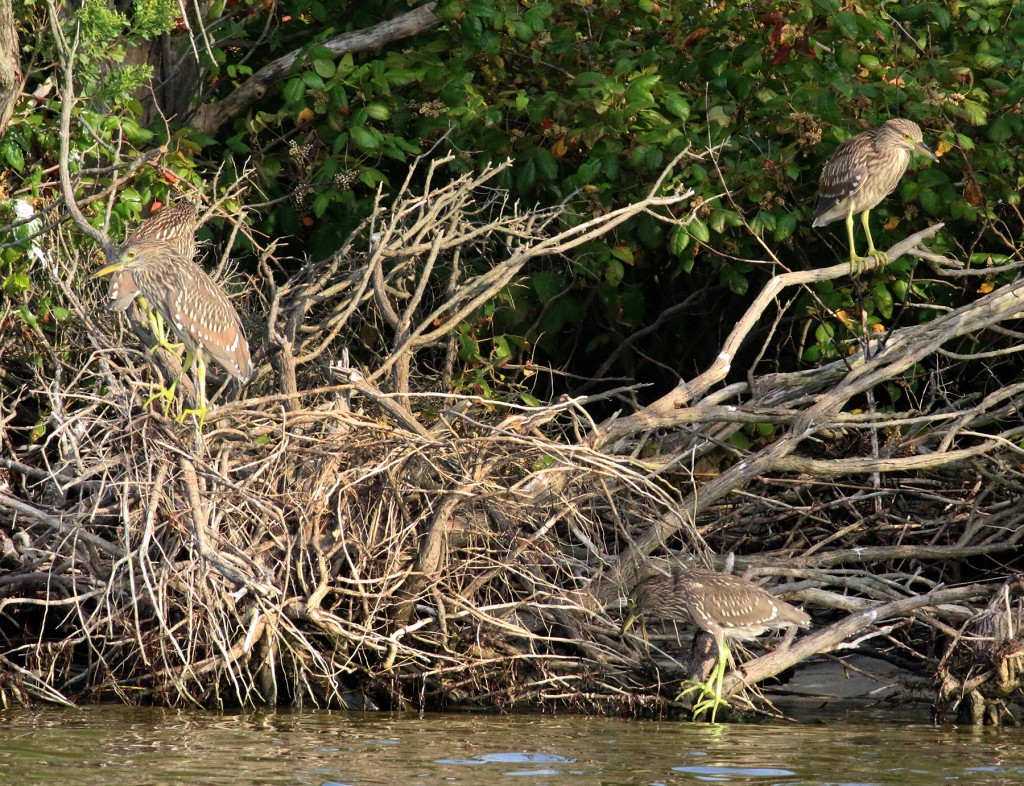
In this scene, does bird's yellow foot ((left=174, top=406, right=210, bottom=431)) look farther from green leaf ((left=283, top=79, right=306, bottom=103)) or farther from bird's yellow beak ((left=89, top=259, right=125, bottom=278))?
green leaf ((left=283, top=79, right=306, bottom=103))

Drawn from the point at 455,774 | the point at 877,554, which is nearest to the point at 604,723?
the point at 455,774

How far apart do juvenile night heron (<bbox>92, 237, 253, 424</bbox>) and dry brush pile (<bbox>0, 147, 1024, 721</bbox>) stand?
27 cm

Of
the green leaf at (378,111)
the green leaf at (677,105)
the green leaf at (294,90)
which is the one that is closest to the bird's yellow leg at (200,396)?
the green leaf at (294,90)

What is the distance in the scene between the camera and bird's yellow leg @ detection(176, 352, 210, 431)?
6543 millimetres

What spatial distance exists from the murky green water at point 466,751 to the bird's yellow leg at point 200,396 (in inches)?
55.7

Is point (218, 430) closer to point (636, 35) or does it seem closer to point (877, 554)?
point (877, 554)

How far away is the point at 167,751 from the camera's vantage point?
19.2ft

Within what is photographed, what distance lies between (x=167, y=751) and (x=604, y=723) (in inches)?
Result: 82.6

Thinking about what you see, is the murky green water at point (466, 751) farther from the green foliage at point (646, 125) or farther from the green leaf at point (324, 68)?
the green leaf at point (324, 68)

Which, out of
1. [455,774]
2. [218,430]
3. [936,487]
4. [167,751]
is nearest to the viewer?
[455,774]

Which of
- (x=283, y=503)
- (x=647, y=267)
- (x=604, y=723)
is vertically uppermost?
(x=647, y=267)

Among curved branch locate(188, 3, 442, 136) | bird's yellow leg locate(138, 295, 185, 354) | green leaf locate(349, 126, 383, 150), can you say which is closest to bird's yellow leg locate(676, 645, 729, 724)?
bird's yellow leg locate(138, 295, 185, 354)

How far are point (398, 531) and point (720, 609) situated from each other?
66.5 inches

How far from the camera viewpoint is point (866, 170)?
25.7 feet
